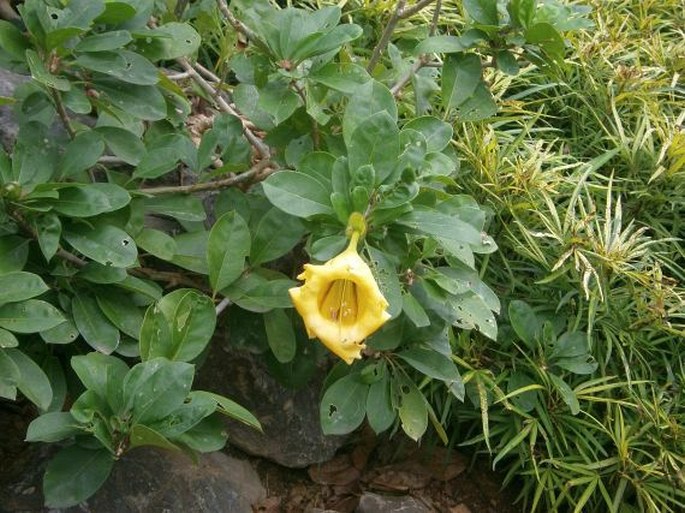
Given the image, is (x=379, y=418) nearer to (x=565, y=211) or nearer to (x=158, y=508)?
(x=158, y=508)

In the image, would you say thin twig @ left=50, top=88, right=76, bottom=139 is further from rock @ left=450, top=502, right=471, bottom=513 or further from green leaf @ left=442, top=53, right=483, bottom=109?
rock @ left=450, top=502, right=471, bottom=513

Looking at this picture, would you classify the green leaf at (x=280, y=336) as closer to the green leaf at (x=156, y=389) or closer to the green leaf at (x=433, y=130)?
the green leaf at (x=156, y=389)

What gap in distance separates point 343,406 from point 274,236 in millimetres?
411

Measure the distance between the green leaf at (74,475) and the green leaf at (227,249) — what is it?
1.31ft

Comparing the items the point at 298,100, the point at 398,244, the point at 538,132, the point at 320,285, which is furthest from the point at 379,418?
the point at 538,132

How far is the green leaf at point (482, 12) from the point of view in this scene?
1985mm

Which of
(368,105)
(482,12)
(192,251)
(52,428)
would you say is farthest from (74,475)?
(482,12)

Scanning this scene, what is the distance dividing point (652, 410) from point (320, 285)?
1276 millimetres

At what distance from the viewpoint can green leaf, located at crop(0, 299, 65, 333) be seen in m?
1.60

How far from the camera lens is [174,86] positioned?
2020mm

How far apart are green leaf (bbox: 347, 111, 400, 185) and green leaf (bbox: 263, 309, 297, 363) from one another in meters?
0.45

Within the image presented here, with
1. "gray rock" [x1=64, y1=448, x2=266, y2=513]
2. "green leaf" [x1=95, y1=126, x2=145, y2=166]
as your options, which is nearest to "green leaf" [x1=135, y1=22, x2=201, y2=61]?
"green leaf" [x1=95, y1=126, x2=145, y2=166]

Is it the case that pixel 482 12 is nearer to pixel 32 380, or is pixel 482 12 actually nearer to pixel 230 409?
pixel 230 409

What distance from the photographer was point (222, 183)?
207 centimetres
